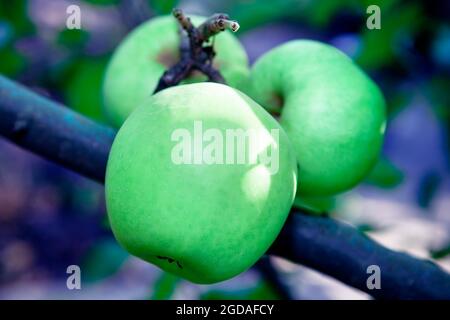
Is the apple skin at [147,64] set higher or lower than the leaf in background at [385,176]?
higher

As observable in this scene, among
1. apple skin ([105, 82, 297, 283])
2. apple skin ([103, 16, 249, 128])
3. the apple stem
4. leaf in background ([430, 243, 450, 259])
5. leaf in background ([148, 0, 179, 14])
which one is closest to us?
apple skin ([105, 82, 297, 283])

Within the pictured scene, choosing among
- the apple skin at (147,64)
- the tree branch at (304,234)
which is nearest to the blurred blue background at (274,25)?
the tree branch at (304,234)

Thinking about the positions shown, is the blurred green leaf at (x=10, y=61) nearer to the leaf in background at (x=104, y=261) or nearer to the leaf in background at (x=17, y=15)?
the leaf in background at (x=17, y=15)

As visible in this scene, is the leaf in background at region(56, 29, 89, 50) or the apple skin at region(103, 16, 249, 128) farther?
the leaf in background at region(56, 29, 89, 50)

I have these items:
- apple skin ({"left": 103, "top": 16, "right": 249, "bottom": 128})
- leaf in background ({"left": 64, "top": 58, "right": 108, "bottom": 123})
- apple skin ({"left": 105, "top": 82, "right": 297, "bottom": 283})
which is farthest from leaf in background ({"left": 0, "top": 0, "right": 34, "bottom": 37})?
apple skin ({"left": 105, "top": 82, "right": 297, "bottom": 283})

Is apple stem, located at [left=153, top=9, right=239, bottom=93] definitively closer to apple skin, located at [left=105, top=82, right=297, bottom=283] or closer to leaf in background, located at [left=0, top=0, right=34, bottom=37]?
apple skin, located at [left=105, top=82, right=297, bottom=283]
